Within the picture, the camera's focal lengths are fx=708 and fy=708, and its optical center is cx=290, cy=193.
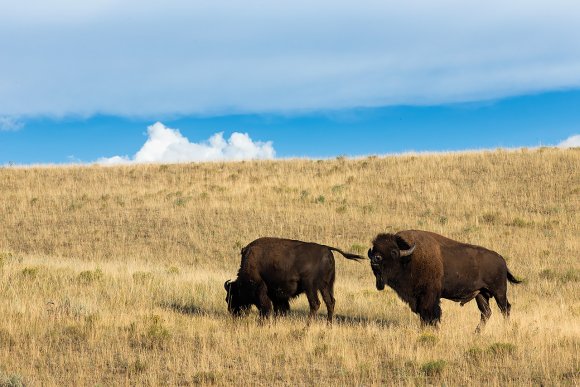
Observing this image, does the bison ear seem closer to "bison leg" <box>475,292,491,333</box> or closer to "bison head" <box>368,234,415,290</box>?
"bison head" <box>368,234,415,290</box>

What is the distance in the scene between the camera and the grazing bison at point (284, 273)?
40.5ft

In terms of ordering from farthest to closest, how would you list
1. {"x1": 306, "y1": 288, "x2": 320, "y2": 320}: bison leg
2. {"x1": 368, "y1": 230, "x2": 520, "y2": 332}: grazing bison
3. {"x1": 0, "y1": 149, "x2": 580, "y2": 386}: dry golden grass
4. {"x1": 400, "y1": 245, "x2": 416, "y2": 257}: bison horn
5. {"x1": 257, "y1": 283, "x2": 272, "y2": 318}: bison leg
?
{"x1": 257, "y1": 283, "x2": 272, "y2": 318}: bison leg, {"x1": 306, "y1": 288, "x2": 320, "y2": 320}: bison leg, {"x1": 368, "y1": 230, "x2": 520, "y2": 332}: grazing bison, {"x1": 400, "y1": 245, "x2": 416, "y2": 257}: bison horn, {"x1": 0, "y1": 149, "x2": 580, "y2": 386}: dry golden grass

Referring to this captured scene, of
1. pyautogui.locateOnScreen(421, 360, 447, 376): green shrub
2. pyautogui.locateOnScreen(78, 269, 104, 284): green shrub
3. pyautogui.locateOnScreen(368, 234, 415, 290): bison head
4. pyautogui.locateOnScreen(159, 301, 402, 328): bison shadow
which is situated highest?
pyautogui.locateOnScreen(368, 234, 415, 290): bison head

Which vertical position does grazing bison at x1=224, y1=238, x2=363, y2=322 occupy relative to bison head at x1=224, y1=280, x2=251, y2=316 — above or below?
above

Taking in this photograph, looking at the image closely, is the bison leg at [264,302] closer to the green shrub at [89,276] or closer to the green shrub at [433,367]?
the green shrub at [433,367]

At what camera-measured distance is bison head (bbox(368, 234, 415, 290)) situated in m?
11.8

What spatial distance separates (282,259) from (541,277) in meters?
12.0

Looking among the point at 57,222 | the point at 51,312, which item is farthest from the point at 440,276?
the point at 57,222

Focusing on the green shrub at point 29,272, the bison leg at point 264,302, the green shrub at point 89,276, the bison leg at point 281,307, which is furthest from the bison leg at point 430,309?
the green shrub at point 29,272

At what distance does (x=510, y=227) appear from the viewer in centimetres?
2916

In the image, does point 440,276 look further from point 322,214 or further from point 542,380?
point 322,214

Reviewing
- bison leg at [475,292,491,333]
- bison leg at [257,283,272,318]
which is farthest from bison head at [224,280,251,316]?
bison leg at [475,292,491,333]

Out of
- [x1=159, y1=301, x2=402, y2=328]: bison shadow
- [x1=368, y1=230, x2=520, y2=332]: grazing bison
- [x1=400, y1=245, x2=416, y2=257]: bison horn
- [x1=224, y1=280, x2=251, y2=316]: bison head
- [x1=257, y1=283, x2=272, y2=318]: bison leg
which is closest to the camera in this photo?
[x1=400, y1=245, x2=416, y2=257]: bison horn

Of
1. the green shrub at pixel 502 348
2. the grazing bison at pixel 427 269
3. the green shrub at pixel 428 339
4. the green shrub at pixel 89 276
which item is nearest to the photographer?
the green shrub at pixel 502 348
